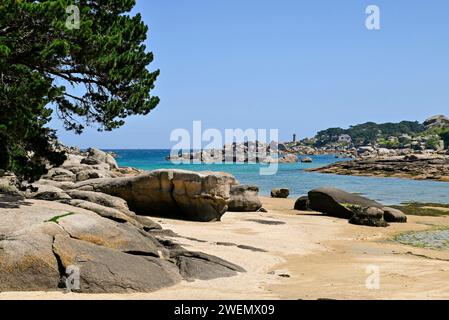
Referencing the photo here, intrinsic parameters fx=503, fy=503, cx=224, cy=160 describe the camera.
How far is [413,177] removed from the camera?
75.8 metres

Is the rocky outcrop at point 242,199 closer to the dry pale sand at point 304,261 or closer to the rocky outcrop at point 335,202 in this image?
the dry pale sand at point 304,261

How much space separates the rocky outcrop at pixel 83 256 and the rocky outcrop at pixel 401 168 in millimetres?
66474

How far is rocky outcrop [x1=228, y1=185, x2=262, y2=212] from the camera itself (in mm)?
29141

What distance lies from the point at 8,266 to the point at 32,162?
19.9 ft

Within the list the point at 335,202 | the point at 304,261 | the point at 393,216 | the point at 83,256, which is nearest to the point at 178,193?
the point at 304,261

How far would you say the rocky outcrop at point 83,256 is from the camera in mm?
10039

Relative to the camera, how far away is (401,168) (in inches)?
3250

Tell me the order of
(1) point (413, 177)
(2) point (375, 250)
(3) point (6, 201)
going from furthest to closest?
(1) point (413, 177), (2) point (375, 250), (3) point (6, 201)

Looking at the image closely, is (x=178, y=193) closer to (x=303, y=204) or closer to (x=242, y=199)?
(x=242, y=199)

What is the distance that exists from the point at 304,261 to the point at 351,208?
14.3 metres

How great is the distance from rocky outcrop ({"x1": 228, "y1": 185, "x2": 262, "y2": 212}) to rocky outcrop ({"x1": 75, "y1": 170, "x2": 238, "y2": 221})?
555 cm

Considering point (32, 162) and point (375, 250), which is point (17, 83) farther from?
point (375, 250)
